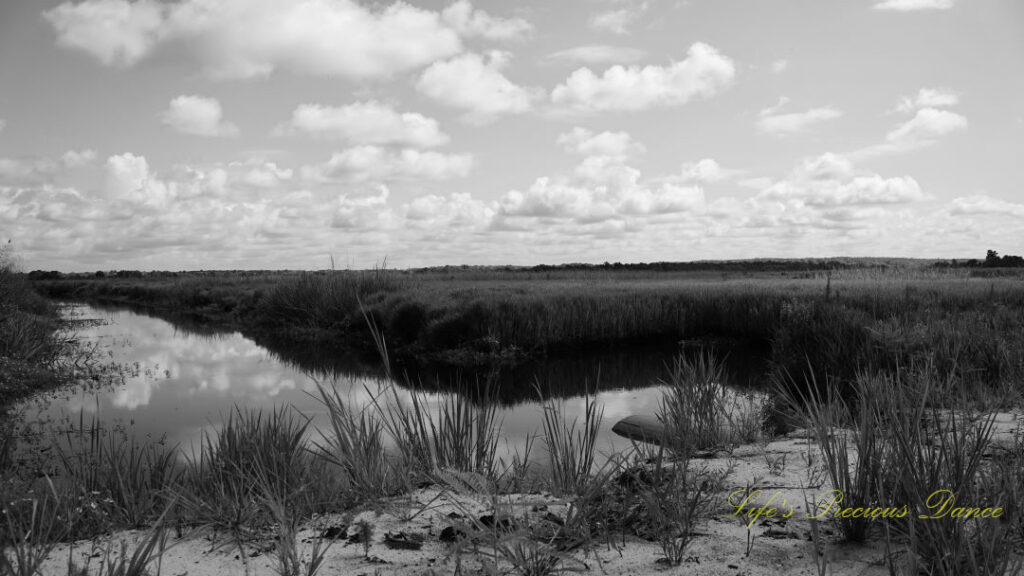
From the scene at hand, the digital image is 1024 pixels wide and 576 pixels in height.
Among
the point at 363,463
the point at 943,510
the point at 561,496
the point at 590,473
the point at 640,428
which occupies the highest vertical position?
the point at 943,510

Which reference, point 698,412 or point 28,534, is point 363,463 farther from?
point 698,412

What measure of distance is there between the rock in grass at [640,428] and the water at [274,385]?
127 millimetres

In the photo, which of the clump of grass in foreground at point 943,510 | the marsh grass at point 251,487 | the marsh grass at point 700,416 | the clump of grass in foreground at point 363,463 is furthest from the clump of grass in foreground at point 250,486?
the clump of grass in foreground at point 943,510

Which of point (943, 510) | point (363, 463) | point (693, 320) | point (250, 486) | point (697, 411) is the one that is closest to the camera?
point (943, 510)

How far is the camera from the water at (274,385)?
7969 millimetres

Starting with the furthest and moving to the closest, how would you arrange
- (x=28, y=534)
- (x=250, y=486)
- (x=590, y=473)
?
(x=590, y=473) < (x=250, y=486) < (x=28, y=534)

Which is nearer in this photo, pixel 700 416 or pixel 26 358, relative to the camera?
pixel 700 416

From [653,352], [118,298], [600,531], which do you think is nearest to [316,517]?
[600,531]

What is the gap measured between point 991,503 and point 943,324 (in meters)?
6.83

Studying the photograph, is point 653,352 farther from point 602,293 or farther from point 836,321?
point 836,321

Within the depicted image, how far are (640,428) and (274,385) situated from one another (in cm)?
760

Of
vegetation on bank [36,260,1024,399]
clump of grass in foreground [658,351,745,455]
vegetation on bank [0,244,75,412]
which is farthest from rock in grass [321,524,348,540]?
vegetation on bank [0,244,75,412]

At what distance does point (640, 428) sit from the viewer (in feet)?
20.6

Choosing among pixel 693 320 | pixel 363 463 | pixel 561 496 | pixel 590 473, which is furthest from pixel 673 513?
pixel 693 320
